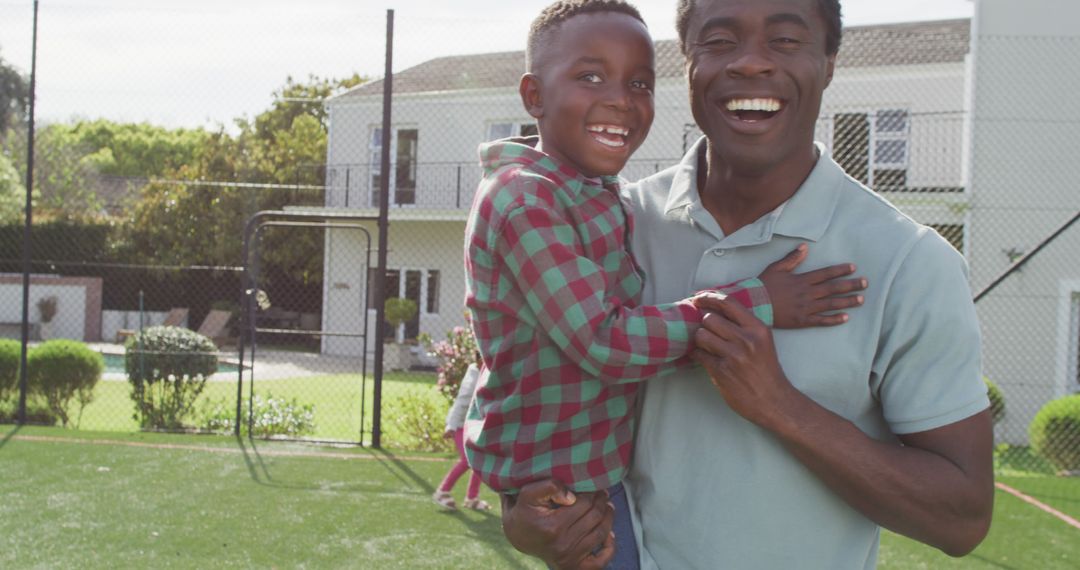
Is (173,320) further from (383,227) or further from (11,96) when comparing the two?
(11,96)

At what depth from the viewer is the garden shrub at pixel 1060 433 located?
923cm

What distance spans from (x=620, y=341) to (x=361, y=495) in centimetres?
551

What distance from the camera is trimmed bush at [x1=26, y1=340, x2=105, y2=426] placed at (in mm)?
9969

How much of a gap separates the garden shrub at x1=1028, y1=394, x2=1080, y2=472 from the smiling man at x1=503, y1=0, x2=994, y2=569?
880 centimetres

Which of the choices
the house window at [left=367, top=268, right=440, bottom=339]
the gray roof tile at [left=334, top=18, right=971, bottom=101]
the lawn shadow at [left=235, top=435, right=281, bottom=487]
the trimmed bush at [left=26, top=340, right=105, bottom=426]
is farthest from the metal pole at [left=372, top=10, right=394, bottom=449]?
the house window at [left=367, top=268, right=440, bottom=339]

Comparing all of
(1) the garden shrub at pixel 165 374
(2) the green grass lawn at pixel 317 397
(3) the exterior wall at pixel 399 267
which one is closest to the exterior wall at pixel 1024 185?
(2) the green grass lawn at pixel 317 397

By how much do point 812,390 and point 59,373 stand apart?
995 cm

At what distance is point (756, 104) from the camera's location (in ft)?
5.15

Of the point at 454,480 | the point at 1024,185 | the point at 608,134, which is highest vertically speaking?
the point at 1024,185

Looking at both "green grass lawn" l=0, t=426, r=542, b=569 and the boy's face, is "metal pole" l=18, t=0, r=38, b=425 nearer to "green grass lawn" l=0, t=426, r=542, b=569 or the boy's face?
"green grass lawn" l=0, t=426, r=542, b=569

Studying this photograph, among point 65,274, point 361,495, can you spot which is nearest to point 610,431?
point 361,495

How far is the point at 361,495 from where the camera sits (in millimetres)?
A: 6766

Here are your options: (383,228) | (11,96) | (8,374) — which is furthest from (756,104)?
(11,96)

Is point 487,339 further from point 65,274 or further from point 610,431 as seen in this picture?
point 65,274
